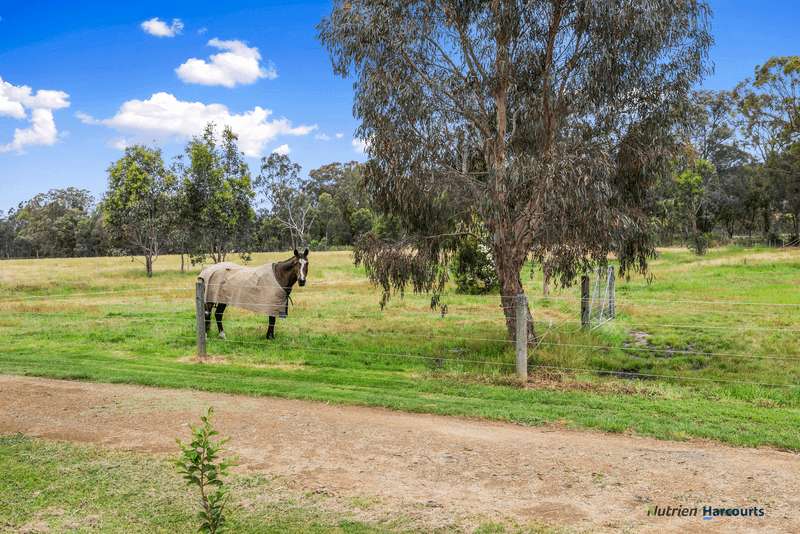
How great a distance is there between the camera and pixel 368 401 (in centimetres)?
714

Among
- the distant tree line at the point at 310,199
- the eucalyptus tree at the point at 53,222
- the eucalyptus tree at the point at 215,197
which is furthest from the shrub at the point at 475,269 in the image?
the eucalyptus tree at the point at 53,222

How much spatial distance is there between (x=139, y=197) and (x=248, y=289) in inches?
900

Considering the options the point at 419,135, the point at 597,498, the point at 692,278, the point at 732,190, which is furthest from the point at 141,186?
the point at 732,190

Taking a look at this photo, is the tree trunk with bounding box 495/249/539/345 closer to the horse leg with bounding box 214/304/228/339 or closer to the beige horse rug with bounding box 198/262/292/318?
the beige horse rug with bounding box 198/262/292/318

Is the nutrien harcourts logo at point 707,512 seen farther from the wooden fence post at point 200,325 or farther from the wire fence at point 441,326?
the wooden fence post at point 200,325

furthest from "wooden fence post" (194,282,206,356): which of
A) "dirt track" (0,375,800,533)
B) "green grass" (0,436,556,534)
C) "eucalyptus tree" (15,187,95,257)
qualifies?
"eucalyptus tree" (15,187,95,257)

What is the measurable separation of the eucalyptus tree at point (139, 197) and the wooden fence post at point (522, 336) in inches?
1081

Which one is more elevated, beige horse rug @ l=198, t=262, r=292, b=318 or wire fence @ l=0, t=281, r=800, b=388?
beige horse rug @ l=198, t=262, r=292, b=318

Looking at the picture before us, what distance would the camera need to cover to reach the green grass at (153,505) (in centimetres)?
378

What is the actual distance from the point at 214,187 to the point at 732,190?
185 feet

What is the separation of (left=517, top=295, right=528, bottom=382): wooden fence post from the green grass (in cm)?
441

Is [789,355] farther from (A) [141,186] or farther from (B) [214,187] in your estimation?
(A) [141,186]

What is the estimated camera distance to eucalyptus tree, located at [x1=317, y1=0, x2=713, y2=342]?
970 cm

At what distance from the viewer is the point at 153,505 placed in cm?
410
